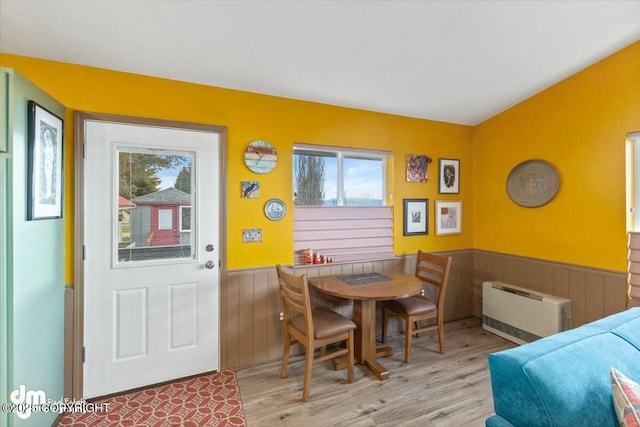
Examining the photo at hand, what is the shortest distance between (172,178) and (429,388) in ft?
8.25

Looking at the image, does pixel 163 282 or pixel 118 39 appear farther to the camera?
pixel 163 282

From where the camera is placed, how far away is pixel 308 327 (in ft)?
6.85

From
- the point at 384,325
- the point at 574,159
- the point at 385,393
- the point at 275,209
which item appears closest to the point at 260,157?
the point at 275,209

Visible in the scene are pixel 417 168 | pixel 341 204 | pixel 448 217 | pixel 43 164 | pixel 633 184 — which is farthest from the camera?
pixel 448 217

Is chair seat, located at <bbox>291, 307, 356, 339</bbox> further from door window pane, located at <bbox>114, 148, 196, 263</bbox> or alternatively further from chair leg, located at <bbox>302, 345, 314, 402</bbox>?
door window pane, located at <bbox>114, 148, 196, 263</bbox>

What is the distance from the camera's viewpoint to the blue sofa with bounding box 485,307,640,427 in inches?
38.3

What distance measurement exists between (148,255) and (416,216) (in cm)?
258

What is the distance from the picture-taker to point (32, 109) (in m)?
1.56

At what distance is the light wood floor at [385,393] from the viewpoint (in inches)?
75.2

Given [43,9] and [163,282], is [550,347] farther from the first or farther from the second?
[43,9]

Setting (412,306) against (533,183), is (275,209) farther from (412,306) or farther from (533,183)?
(533,183)

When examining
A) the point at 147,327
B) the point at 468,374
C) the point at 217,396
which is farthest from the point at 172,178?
the point at 468,374

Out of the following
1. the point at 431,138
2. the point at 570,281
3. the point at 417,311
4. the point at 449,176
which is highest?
the point at 431,138

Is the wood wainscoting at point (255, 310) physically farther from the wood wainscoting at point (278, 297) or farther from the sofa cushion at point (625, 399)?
the sofa cushion at point (625, 399)
